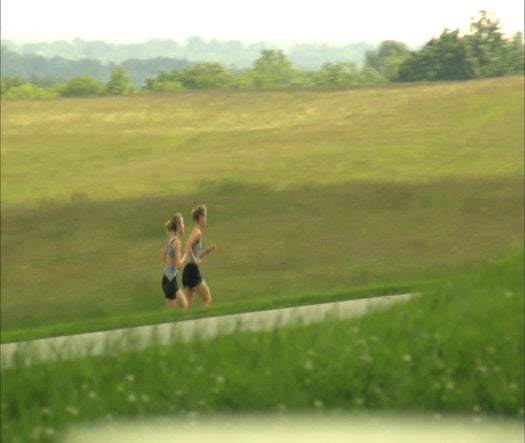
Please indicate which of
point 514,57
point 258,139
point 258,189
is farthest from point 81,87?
point 258,189

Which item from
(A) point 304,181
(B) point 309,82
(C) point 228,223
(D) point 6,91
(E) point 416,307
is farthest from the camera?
(D) point 6,91

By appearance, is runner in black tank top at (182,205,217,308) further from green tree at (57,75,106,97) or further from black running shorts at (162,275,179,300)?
green tree at (57,75,106,97)

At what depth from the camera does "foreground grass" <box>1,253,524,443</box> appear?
8.29 metres

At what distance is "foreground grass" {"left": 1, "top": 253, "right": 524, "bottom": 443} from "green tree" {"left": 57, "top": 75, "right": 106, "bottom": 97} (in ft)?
246

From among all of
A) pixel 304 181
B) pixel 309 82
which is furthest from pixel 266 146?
pixel 309 82

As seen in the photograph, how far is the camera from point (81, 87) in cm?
8419

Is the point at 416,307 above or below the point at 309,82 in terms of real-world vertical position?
above

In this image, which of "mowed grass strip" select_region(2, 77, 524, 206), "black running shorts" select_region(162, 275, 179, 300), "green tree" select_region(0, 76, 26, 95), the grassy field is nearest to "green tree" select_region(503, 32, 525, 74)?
"mowed grass strip" select_region(2, 77, 524, 206)

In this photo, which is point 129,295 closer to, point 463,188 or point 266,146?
point 463,188

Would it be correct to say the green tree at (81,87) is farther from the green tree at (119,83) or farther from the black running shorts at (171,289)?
the black running shorts at (171,289)

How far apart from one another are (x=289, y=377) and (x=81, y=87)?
254 feet

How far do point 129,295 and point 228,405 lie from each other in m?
16.4

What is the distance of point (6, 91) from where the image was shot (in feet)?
304

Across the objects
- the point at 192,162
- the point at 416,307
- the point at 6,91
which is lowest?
the point at 6,91
